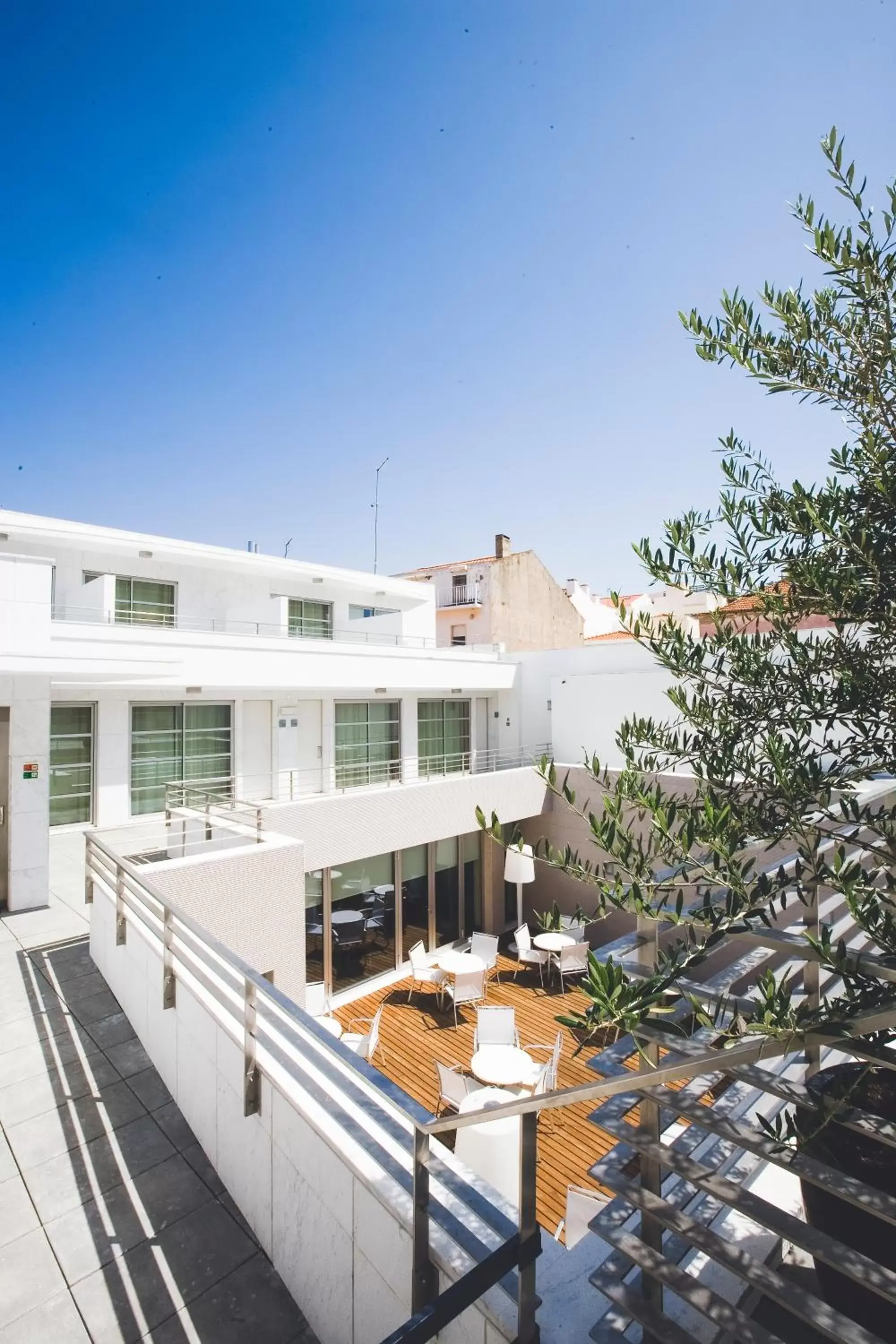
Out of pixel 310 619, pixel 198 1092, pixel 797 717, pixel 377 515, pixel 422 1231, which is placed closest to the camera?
pixel 422 1231

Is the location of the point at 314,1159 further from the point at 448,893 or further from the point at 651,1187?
the point at 448,893

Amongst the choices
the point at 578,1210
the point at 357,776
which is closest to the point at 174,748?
the point at 357,776

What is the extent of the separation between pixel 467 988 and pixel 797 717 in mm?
12505

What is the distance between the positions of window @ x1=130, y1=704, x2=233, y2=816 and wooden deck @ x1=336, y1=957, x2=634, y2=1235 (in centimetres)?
655

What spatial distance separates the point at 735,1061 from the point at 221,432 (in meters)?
17.0

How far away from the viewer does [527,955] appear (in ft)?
49.2

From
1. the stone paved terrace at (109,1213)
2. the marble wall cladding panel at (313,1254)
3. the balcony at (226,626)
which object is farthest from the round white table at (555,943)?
the marble wall cladding panel at (313,1254)

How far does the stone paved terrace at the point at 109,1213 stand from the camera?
3047 millimetres

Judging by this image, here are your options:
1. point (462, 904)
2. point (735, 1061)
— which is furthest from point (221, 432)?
point (735, 1061)

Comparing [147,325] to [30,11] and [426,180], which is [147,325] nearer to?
[30,11]

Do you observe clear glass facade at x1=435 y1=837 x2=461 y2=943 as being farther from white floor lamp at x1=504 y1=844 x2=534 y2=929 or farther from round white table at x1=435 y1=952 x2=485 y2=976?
round white table at x1=435 y1=952 x2=485 y2=976

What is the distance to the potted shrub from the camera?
1.79 meters

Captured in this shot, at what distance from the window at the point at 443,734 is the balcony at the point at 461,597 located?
923 cm

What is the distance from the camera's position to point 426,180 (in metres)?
8.19
